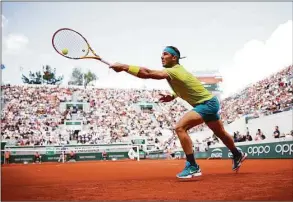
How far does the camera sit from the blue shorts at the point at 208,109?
18.1 ft

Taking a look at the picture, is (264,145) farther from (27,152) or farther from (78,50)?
(27,152)

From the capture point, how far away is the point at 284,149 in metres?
12.6

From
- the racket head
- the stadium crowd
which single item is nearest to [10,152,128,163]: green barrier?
the stadium crowd

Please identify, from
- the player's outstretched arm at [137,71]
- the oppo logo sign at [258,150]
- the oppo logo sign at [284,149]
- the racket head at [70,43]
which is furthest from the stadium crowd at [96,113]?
the player's outstretched arm at [137,71]

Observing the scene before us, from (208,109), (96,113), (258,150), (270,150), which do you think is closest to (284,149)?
(270,150)

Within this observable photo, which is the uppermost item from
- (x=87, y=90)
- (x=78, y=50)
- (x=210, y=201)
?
(x=87, y=90)

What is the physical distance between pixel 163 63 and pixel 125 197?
7.83 feet

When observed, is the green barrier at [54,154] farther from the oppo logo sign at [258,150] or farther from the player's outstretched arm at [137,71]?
the player's outstretched arm at [137,71]

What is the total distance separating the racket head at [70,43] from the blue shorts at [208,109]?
7.16 ft

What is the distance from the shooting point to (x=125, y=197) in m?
3.78

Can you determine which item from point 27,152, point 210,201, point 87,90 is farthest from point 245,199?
point 87,90

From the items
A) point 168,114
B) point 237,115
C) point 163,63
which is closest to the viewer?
point 163,63

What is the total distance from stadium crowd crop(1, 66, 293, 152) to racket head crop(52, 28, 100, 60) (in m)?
16.4

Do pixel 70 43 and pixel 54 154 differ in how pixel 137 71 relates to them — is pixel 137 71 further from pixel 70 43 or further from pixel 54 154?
pixel 54 154
